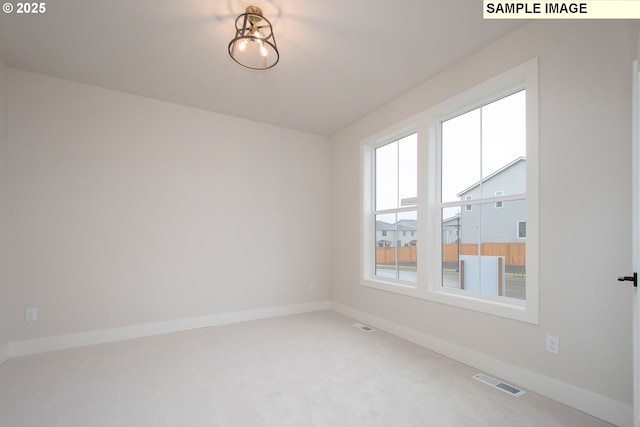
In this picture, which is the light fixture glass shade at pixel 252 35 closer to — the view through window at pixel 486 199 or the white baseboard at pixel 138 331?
the view through window at pixel 486 199

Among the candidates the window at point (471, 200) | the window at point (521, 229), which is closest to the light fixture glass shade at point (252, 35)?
the window at point (471, 200)

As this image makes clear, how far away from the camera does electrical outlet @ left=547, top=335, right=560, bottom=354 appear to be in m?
2.13

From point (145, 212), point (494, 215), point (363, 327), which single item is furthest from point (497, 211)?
point (145, 212)

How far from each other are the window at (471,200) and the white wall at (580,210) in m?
0.10

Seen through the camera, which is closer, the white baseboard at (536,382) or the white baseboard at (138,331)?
the white baseboard at (536,382)

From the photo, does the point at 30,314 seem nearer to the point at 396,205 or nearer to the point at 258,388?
the point at 258,388

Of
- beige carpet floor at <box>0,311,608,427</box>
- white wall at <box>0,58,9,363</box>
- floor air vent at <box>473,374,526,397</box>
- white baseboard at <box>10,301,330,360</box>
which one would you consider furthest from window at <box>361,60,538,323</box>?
white wall at <box>0,58,9,363</box>

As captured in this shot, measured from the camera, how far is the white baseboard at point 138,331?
9.91ft

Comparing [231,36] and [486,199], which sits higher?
[231,36]

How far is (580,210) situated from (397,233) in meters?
1.95

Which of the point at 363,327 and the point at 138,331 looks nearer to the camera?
the point at 138,331

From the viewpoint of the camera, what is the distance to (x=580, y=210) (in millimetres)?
2057

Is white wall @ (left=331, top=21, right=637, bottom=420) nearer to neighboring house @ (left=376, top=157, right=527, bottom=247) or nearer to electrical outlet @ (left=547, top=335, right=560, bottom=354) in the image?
electrical outlet @ (left=547, top=335, right=560, bottom=354)

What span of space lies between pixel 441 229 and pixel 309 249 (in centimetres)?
222
